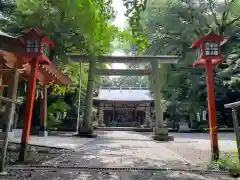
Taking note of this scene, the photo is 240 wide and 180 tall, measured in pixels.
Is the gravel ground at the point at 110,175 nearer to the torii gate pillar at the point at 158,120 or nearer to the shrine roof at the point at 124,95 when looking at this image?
the torii gate pillar at the point at 158,120

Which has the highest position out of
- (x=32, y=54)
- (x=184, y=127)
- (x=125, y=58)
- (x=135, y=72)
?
(x=125, y=58)

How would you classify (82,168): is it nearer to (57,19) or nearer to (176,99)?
(57,19)

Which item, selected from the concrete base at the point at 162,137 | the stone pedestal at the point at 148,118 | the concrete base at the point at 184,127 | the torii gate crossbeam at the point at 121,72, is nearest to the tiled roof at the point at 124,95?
the stone pedestal at the point at 148,118

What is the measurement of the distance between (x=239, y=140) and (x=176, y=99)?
654 inches

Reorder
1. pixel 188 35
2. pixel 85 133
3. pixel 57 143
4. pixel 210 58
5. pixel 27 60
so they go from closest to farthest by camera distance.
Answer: pixel 210 58 → pixel 27 60 → pixel 57 143 → pixel 85 133 → pixel 188 35

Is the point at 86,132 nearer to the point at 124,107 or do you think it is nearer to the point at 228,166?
the point at 228,166

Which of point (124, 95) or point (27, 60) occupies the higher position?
point (124, 95)

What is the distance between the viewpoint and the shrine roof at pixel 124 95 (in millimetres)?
23641

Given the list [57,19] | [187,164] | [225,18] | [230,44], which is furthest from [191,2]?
[187,164]

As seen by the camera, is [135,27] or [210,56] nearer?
[135,27]

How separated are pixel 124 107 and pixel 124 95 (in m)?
1.30

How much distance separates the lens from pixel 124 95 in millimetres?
25656

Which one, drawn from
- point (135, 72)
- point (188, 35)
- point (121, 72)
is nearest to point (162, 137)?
point (135, 72)

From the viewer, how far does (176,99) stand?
65.7ft
